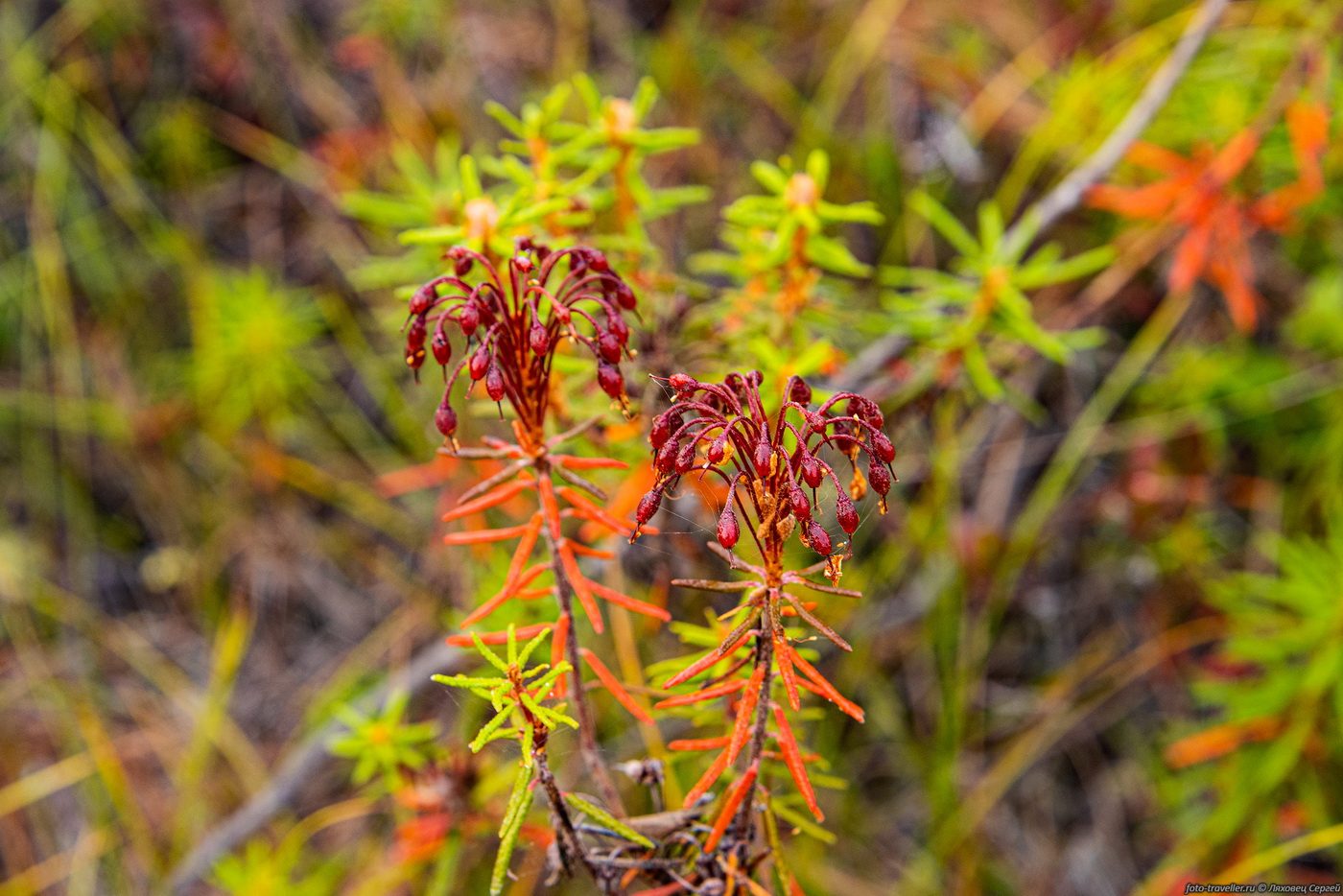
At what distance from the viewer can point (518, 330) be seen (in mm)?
1167

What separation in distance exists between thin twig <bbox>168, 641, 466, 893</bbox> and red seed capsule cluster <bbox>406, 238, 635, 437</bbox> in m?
1.36

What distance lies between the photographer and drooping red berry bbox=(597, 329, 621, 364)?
3.66ft

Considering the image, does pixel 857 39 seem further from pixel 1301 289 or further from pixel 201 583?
pixel 201 583

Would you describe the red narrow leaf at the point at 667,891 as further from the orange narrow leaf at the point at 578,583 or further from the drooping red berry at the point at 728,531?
the drooping red berry at the point at 728,531

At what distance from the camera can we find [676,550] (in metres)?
2.12

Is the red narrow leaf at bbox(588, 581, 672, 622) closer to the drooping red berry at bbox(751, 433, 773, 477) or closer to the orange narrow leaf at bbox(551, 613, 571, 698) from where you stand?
the orange narrow leaf at bbox(551, 613, 571, 698)

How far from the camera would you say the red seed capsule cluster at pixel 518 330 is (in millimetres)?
1081

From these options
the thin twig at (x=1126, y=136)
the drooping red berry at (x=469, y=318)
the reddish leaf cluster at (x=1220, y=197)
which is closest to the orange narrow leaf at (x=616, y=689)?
the drooping red berry at (x=469, y=318)

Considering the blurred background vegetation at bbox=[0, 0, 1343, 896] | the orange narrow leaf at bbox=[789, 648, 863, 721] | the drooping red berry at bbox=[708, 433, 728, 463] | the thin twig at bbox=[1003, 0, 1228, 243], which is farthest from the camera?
the blurred background vegetation at bbox=[0, 0, 1343, 896]

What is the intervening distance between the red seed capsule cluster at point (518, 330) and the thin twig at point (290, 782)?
4.45 ft

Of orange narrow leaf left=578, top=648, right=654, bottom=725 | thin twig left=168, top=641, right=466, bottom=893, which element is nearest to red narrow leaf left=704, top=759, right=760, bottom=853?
orange narrow leaf left=578, top=648, right=654, bottom=725

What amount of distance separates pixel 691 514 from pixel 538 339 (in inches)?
42.1

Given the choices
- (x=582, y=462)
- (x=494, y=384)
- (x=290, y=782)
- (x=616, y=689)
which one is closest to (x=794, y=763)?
(x=616, y=689)

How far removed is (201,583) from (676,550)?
226cm
